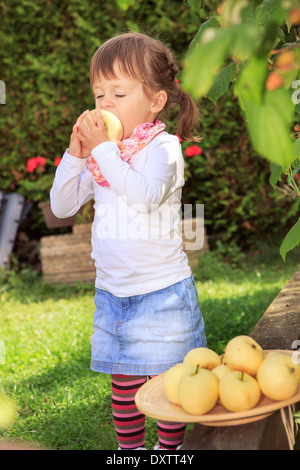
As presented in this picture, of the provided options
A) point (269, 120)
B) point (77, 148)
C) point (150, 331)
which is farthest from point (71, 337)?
point (269, 120)

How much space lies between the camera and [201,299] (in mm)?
4176

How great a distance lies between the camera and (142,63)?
2.06 metres

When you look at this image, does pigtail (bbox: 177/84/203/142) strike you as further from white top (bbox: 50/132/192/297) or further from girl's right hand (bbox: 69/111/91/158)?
girl's right hand (bbox: 69/111/91/158)

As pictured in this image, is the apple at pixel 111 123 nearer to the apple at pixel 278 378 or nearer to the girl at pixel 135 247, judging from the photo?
the girl at pixel 135 247

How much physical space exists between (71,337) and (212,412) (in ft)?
7.83

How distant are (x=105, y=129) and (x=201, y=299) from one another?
8.02 ft

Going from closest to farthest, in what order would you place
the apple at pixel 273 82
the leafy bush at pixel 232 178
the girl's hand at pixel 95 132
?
the apple at pixel 273 82, the girl's hand at pixel 95 132, the leafy bush at pixel 232 178

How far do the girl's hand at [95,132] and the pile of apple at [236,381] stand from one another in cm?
77

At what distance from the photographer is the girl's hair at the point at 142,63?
2.03 m

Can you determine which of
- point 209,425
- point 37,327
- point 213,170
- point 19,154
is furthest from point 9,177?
point 209,425

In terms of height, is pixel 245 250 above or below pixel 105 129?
below

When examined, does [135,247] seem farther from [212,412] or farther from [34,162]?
[34,162]

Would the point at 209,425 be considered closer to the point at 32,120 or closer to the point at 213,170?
the point at 213,170

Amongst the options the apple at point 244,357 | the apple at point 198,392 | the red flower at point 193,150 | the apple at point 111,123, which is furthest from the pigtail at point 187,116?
the red flower at point 193,150
